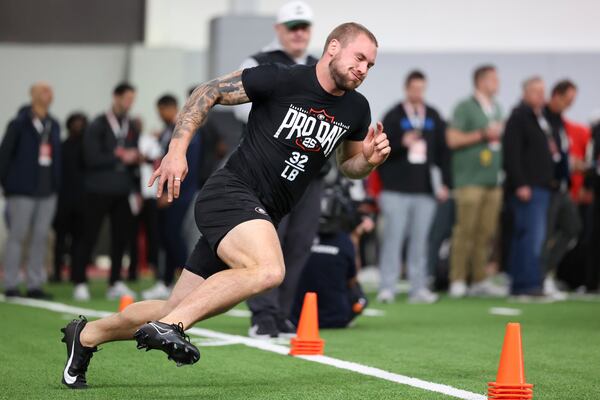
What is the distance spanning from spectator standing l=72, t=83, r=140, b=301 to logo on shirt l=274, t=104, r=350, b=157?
264 inches

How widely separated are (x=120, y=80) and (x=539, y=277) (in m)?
8.62

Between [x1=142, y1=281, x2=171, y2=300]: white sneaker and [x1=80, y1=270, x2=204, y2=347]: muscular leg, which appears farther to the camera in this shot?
[x1=142, y1=281, x2=171, y2=300]: white sneaker

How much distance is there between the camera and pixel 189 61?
63.2 ft

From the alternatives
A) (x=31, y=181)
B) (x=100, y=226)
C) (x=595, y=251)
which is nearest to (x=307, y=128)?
(x=31, y=181)

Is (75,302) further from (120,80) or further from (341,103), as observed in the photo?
(120,80)

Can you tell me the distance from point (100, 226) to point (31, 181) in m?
0.93

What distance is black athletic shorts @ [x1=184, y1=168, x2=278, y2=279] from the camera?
5.38 meters

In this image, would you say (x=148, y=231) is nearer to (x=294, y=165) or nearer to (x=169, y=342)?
(x=294, y=165)

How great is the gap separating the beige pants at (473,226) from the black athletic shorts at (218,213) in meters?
7.54

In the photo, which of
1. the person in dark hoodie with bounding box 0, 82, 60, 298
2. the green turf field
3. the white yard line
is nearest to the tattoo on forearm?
the green turf field

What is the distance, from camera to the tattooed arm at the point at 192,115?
205 inches

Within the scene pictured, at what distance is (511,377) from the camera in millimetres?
5180

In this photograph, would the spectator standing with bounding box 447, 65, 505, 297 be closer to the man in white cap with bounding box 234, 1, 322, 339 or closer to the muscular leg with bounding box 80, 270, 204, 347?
the man in white cap with bounding box 234, 1, 322, 339

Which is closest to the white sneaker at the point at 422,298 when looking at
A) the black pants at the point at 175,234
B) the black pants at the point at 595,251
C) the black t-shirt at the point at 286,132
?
the black pants at the point at 595,251
